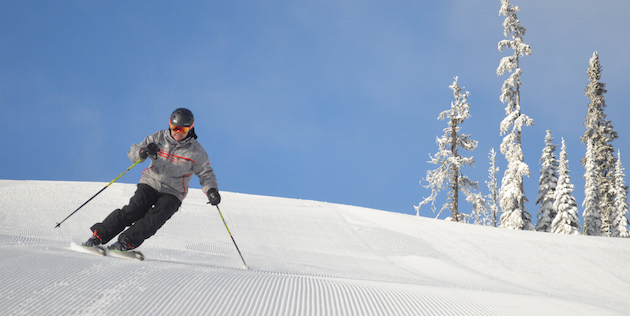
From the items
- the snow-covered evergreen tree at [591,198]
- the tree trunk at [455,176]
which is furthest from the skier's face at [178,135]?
the snow-covered evergreen tree at [591,198]

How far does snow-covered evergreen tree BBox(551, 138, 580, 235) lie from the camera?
2361 cm

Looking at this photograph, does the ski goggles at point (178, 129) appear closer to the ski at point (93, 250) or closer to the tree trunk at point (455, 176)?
the ski at point (93, 250)

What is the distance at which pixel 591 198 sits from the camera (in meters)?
25.7

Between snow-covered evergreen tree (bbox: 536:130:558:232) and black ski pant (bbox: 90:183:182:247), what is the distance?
26.8 meters

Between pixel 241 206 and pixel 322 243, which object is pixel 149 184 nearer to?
pixel 322 243

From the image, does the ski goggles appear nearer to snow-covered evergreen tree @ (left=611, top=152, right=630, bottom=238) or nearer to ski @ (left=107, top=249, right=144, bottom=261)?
ski @ (left=107, top=249, right=144, bottom=261)

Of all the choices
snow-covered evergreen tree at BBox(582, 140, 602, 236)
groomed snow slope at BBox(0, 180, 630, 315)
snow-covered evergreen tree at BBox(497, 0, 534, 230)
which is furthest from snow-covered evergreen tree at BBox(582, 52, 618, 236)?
groomed snow slope at BBox(0, 180, 630, 315)

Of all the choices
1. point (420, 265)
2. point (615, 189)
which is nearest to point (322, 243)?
point (420, 265)

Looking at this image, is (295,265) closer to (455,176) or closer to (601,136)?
(455,176)

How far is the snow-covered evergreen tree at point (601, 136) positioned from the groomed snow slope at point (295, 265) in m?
16.9

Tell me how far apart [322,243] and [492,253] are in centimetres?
438

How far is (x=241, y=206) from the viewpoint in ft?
39.7

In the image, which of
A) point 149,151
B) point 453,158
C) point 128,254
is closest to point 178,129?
point 149,151

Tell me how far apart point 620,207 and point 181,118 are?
3279 centimetres
